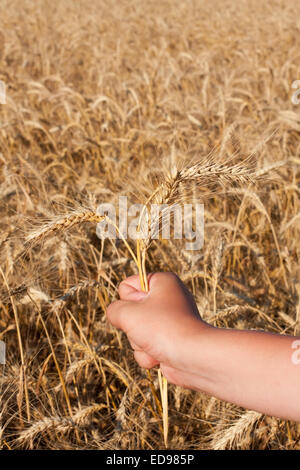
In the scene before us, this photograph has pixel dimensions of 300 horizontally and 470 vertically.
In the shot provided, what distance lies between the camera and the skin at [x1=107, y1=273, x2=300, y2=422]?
85cm

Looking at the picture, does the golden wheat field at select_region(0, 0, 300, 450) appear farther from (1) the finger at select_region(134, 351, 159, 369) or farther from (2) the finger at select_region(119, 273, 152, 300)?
(1) the finger at select_region(134, 351, 159, 369)

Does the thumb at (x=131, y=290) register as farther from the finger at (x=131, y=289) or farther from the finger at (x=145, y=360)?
the finger at (x=145, y=360)

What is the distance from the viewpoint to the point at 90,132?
12.4 ft

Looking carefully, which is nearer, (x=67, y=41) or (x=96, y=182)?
(x=96, y=182)

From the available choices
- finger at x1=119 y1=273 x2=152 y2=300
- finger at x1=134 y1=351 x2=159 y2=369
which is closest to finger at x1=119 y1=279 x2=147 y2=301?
finger at x1=119 y1=273 x2=152 y2=300

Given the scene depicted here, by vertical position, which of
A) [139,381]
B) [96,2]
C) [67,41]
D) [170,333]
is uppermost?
[96,2]

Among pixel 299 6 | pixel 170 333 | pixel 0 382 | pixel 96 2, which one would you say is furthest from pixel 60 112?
pixel 96 2

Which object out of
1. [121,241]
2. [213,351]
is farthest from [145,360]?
[121,241]

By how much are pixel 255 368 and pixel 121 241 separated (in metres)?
1.46

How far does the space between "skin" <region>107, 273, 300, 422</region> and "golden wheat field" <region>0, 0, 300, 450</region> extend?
0.24 meters

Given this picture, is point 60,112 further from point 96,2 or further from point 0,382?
point 96,2

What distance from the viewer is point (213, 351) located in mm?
899

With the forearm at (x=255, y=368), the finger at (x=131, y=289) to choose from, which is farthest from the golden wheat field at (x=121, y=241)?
the forearm at (x=255, y=368)

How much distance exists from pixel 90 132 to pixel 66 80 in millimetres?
2237
